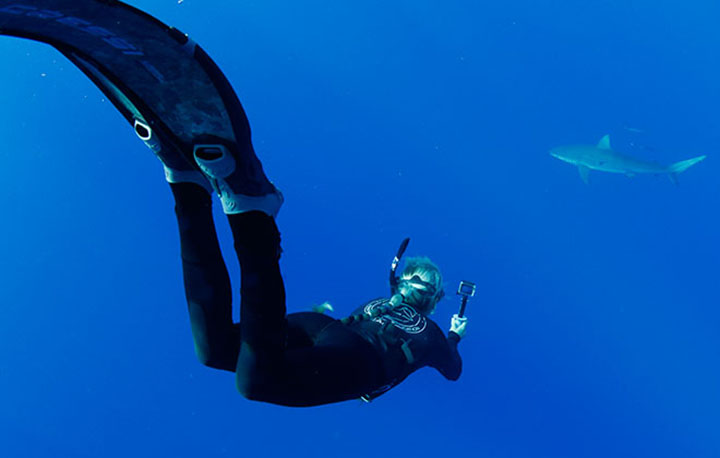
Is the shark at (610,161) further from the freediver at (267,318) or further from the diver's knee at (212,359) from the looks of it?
the diver's knee at (212,359)

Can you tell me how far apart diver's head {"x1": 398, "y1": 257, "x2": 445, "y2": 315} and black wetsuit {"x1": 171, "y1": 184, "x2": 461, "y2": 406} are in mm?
136

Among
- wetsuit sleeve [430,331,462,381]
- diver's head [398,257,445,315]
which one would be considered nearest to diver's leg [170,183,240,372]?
diver's head [398,257,445,315]

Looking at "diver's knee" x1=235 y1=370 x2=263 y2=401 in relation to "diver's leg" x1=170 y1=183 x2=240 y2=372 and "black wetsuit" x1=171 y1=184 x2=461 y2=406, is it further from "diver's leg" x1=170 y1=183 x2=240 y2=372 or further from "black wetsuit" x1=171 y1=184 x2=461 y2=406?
"diver's leg" x1=170 y1=183 x2=240 y2=372

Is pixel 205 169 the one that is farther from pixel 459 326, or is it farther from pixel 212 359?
pixel 459 326

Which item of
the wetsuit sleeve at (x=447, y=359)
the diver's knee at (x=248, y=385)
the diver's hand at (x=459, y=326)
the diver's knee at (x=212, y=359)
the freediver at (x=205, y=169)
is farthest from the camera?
the diver's hand at (x=459, y=326)

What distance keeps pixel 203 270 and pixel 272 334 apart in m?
0.62

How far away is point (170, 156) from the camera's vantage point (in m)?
2.86

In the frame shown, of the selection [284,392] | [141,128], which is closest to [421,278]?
[284,392]

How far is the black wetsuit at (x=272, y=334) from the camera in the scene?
247 cm

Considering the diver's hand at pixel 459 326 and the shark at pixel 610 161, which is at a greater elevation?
the shark at pixel 610 161

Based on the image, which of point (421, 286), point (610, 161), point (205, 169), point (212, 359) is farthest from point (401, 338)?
point (610, 161)

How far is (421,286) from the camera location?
410cm

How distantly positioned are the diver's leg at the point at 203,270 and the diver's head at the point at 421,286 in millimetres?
1556

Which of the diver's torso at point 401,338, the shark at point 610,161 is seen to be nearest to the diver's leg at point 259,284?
the diver's torso at point 401,338
